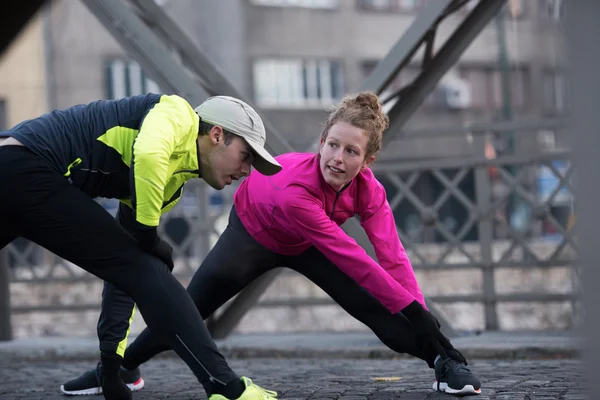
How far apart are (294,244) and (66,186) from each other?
4.15 ft

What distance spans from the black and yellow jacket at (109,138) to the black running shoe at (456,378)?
1.49 m

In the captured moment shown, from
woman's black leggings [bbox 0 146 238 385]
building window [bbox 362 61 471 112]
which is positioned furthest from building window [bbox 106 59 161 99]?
woman's black leggings [bbox 0 146 238 385]

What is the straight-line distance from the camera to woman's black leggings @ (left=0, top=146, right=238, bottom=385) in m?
3.72

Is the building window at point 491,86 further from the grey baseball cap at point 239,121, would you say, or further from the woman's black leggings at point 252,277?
the grey baseball cap at point 239,121

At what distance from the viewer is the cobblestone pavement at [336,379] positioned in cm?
479

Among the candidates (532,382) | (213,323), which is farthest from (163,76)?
(532,382)

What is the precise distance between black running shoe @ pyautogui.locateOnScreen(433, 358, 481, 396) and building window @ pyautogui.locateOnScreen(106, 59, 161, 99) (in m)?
27.3

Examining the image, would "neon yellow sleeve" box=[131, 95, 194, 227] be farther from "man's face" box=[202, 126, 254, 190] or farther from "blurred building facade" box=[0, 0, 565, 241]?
"blurred building facade" box=[0, 0, 565, 241]

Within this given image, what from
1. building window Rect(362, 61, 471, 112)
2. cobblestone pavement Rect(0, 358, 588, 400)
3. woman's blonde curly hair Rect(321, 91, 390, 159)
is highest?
building window Rect(362, 61, 471, 112)

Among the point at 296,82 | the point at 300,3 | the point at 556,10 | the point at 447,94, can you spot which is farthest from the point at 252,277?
the point at 447,94

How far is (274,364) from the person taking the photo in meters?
6.60

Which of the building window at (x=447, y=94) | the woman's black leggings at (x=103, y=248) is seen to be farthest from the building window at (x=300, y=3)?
the woman's black leggings at (x=103, y=248)

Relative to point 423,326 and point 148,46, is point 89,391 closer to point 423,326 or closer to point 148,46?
point 423,326

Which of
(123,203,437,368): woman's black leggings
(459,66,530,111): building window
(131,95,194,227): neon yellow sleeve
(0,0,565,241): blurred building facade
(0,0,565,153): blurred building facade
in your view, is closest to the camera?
(131,95,194,227): neon yellow sleeve
